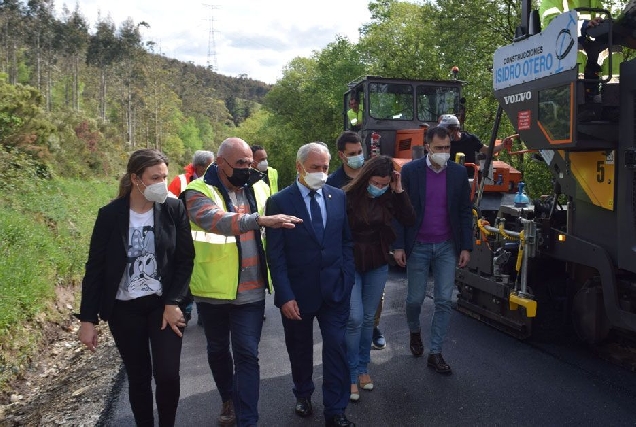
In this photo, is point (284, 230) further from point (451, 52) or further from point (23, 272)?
point (451, 52)

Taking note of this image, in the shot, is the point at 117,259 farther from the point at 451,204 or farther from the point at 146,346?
the point at 451,204

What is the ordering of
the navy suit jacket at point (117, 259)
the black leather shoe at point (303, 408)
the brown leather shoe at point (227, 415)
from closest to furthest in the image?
1. the navy suit jacket at point (117, 259)
2. the brown leather shoe at point (227, 415)
3. the black leather shoe at point (303, 408)

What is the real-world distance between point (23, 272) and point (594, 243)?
6.58 meters

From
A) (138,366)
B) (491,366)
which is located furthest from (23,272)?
(491,366)

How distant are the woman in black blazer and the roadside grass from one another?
2920mm

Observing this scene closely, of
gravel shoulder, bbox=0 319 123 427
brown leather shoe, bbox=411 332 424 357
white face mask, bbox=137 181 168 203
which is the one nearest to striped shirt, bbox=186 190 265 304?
white face mask, bbox=137 181 168 203

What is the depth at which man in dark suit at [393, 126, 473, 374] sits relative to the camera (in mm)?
5246

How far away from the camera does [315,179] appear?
3.98 metres

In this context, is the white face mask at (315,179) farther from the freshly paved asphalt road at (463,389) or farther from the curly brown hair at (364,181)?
the freshly paved asphalt road at (463,389)

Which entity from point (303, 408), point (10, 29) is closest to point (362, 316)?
point (303, 408)

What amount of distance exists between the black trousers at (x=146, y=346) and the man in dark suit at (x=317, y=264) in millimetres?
740

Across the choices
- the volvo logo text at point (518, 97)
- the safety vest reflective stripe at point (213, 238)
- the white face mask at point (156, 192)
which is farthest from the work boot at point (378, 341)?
the white face mask at point (156, 192)

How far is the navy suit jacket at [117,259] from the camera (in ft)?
11.4

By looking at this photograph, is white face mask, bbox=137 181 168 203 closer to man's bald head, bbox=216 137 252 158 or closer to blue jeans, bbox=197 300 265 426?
man's bald head, bbox=216 137 252 158
